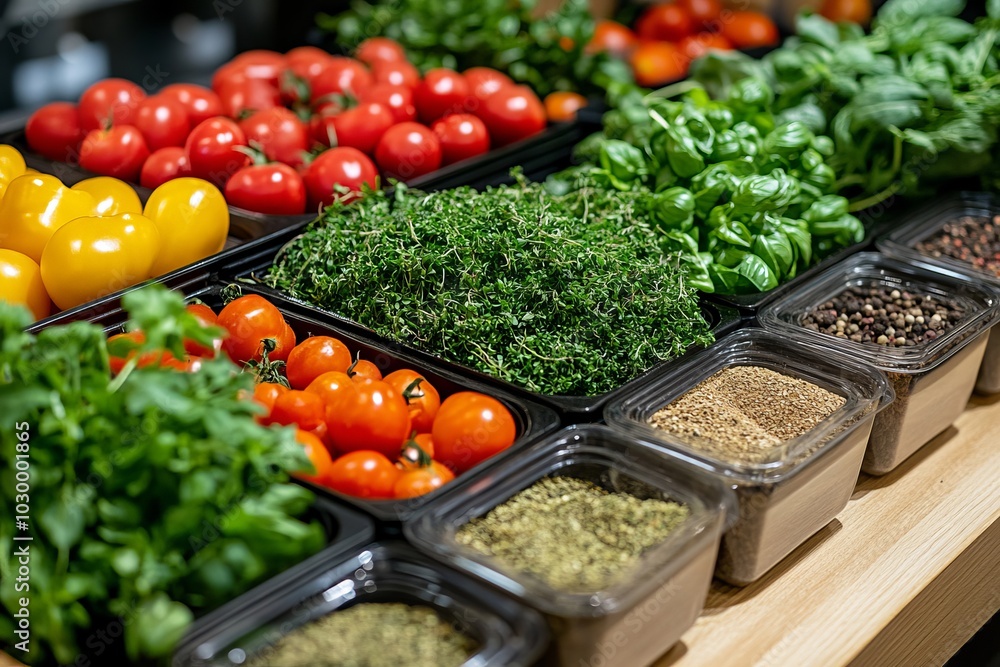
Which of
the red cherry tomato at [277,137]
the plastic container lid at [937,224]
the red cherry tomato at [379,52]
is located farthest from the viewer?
A: the red cherry tomato at [379,52]

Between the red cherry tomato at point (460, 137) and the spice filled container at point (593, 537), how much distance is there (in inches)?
45.8

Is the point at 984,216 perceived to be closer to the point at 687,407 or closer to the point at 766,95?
the point at 766,95

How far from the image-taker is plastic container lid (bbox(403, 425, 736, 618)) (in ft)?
3.65

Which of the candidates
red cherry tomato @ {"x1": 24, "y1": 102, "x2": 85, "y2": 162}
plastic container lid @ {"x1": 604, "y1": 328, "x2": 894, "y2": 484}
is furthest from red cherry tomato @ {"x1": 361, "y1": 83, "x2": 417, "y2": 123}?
plastic container lid @ {"x1": 604, "y1": 328, "x2": 894, "y2": 484}

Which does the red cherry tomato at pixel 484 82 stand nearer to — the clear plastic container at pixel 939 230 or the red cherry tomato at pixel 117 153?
the red cherry tomato at pixel 117 153

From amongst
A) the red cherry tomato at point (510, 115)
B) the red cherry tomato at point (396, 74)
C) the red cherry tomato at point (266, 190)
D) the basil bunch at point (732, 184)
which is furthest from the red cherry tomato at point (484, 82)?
the red cherry tomato at point (266, 190)

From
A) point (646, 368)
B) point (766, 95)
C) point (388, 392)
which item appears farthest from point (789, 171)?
point (388, 392)

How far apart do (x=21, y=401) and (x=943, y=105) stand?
1.96 m

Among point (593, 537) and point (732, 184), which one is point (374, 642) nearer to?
point (593, 537)

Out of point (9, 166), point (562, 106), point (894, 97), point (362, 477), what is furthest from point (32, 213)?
point (894, 97)

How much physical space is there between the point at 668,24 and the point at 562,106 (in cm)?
69

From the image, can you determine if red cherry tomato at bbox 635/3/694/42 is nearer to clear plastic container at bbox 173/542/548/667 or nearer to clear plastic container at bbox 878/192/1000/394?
clear plastic container at bbox 878/192/1000/394

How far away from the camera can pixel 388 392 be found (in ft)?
4.59

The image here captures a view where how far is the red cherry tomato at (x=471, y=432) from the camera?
1.40 m
